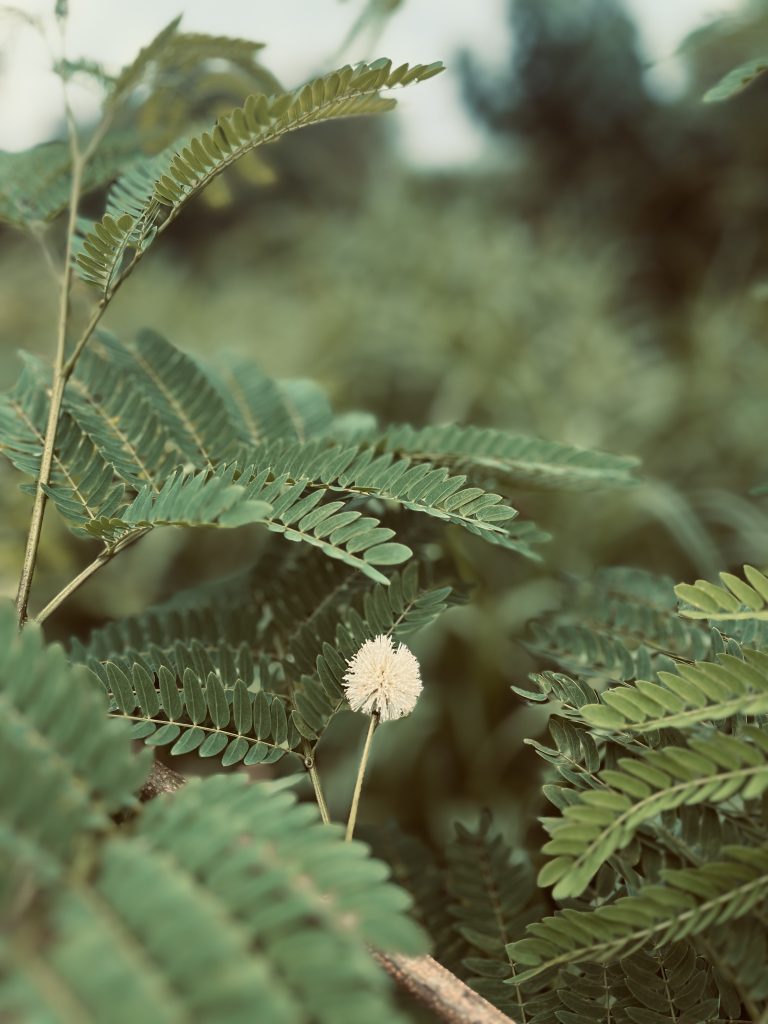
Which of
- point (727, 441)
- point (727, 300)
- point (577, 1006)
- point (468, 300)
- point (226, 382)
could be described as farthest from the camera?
point (727, 300)

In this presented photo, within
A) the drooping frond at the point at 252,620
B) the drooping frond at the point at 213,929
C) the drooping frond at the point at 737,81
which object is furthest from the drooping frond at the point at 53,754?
the drooping frond at the point at 737,81

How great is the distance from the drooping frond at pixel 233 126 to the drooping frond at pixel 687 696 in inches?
14.5

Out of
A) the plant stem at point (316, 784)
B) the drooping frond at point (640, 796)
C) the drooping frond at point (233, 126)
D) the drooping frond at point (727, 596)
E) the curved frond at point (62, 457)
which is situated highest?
the drooping frond at point (233, 126)

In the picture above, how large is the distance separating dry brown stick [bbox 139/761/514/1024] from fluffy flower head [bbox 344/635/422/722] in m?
0.12

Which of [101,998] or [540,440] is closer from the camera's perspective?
[101,998]

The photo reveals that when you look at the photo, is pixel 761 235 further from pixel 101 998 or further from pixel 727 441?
pixel 101 998

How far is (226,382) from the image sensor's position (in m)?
0.69

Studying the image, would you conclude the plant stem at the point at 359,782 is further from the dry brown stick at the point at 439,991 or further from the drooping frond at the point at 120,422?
the drooping frond at the point at 120,422

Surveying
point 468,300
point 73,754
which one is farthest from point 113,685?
point 468,300

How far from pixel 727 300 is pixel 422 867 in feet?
8.87

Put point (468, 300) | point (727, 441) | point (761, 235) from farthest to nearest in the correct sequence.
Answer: point (761, 235), point (468, 300), point (727, 441)

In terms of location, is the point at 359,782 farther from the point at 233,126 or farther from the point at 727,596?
the point at 233,126

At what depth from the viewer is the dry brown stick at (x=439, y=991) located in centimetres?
34

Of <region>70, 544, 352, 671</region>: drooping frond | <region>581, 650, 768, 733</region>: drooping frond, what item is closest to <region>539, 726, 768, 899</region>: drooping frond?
<region>581, 650, 768, 733</region>: drooping frond
